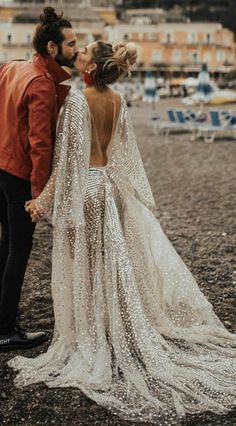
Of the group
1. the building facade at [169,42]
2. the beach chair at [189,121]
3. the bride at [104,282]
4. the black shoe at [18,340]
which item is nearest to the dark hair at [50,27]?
the bride at [104,282]

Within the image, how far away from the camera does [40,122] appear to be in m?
2.86

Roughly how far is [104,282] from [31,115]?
834 millimetres

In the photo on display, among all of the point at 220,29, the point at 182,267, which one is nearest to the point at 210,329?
the point at 182,267

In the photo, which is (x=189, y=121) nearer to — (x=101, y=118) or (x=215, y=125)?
(x=215, y=125)

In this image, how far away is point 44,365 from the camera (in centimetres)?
299

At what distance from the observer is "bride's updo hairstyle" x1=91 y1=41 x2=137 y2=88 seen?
9.83ft

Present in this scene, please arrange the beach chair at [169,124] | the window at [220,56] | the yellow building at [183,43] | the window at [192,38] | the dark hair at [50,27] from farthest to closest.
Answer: the window at [192,38] < the window at [220,56] < the yellow building at [183,43] < the beach chair at [169,124] < the dark hair at [50,27]

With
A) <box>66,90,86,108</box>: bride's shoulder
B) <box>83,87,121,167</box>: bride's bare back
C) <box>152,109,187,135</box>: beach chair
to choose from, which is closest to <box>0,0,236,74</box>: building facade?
<box>152,109,187,135</box>: beach chair

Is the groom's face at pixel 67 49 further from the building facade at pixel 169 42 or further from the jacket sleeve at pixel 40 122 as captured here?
the building facade at pixel 169 42

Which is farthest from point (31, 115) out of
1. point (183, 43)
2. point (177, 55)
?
point (183, 43)

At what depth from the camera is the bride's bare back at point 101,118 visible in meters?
3.09

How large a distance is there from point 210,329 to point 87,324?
67 centimetres

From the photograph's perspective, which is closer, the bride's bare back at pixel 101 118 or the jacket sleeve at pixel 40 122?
the jacket sleeve at pixel 40 122

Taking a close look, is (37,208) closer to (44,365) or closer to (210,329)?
(44,365)
